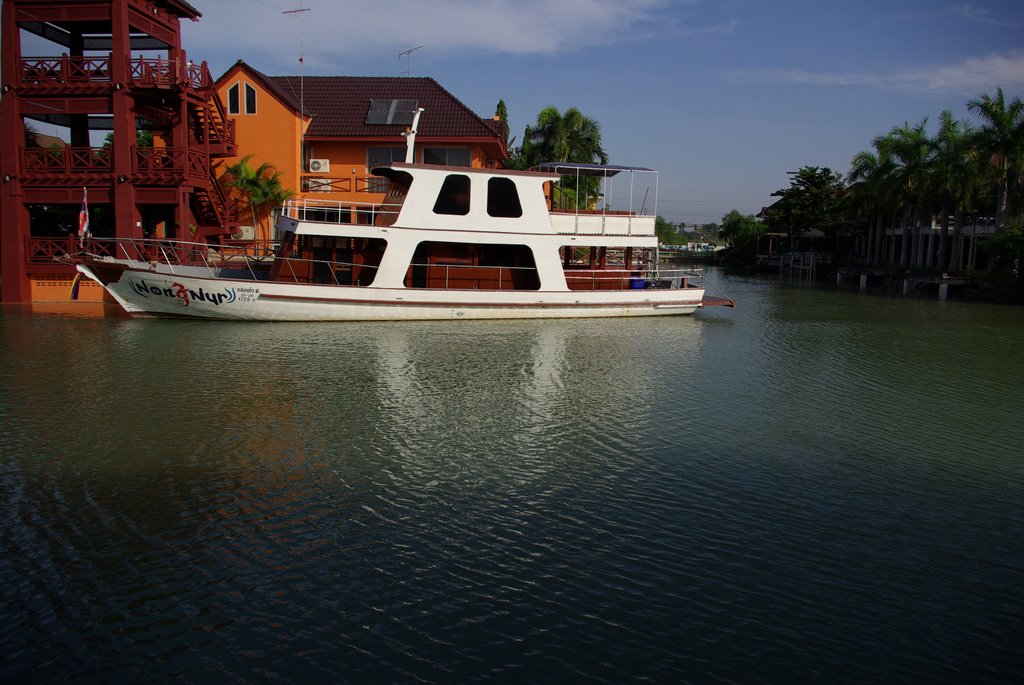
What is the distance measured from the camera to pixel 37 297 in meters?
23.8

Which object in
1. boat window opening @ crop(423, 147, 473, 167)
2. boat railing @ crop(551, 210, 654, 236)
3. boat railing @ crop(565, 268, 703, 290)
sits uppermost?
boat window opening @ crop(423, 147, 473, 167)

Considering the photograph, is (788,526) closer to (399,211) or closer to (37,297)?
(399,211)

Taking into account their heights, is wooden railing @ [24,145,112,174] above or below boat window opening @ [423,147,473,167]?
below

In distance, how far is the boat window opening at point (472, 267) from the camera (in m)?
22.5

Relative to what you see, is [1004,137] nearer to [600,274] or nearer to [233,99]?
[600,274]

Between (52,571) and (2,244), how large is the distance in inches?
805

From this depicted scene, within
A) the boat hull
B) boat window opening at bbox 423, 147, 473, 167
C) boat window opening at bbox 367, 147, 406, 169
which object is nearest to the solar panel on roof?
boat window opening at bbox 367, 147, 406, 169

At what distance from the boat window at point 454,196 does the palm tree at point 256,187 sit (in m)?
11.3

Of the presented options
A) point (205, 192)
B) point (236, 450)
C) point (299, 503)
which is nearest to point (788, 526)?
point (299, 503)

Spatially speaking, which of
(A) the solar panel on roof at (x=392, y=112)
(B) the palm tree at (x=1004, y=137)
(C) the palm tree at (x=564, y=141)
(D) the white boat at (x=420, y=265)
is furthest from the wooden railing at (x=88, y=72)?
(B) the palm tree at (x=1004, y=137)

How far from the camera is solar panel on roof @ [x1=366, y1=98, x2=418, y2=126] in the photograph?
3247cm

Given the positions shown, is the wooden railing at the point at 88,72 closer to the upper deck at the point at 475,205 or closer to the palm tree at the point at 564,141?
the upper deck at the point at 475,205

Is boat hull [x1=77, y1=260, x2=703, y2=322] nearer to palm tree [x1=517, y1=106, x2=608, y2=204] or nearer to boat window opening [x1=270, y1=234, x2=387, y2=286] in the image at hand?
boat window opening [x1=270, y1=234, x2=387, y2=286]

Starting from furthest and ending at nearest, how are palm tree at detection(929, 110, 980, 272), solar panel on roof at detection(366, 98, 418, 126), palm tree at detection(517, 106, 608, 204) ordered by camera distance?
palm tree at detection(517, 106, 608, 204) < palm tree at detection(929, 110, 980, 272) < solar panel on roof at detection(366, 98, 418, 126)
